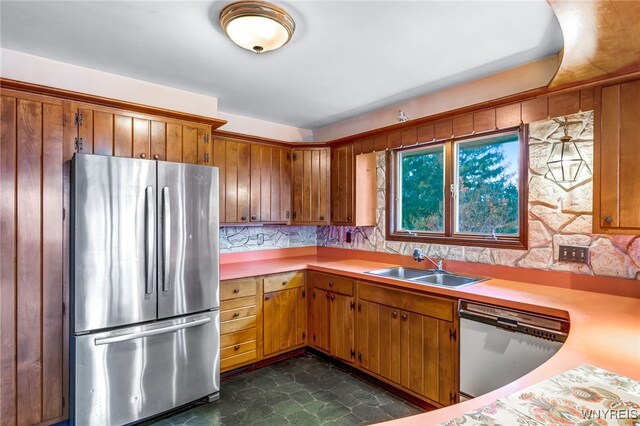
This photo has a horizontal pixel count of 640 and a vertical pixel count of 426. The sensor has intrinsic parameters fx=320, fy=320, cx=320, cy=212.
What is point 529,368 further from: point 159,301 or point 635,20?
point 159,301

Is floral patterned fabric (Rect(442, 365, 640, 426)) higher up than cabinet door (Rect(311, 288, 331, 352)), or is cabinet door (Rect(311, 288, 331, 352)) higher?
floral patterned fabric (Rect(442, 365, 640, 426))

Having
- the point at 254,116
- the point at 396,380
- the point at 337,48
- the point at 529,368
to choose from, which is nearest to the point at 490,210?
the point at 529,368

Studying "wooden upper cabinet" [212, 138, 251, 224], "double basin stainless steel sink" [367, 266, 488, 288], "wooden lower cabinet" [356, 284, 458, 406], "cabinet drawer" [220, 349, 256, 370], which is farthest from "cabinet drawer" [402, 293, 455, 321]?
"wooden upper cabinet" [212, 138, 251, 224]

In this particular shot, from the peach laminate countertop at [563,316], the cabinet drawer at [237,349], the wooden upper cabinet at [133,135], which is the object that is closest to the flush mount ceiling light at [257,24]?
the wooden upper cabinet at [133,135]

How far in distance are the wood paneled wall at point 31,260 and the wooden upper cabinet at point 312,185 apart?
2196 millimetres

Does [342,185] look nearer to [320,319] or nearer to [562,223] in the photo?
[320,319]

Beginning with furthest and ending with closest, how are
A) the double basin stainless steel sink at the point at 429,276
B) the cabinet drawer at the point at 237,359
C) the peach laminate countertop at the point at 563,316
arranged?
the cabinet drawer at the point at 237,359 < the double basin stainless steel sink at the point at 429,276 < the peach laminate countertop at the point at 563,316

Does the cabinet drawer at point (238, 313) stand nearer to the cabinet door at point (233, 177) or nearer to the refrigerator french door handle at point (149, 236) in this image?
the refrigerator french door handle at point (149, 236)

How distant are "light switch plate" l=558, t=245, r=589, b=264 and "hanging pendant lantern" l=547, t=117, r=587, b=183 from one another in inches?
18.1

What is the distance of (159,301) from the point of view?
7.44 feet

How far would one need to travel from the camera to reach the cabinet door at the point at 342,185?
11.6ft

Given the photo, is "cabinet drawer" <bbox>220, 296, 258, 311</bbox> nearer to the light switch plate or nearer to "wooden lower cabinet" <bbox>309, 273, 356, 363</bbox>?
"wooden lower cabinet" <bbox>309, 273, 356, 363</bbox>

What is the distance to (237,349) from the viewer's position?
9.39 ft

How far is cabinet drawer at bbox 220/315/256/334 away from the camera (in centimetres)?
278
